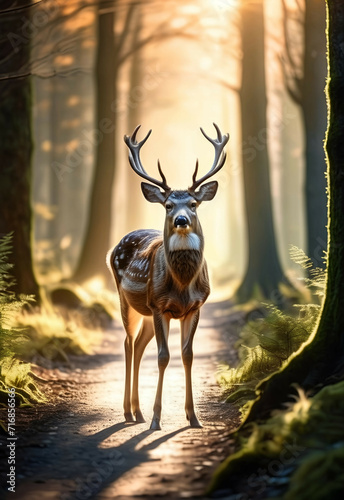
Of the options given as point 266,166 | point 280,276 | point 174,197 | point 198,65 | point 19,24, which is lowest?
point 280,276

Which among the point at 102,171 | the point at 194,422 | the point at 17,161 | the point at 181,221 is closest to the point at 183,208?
the point at 181,221

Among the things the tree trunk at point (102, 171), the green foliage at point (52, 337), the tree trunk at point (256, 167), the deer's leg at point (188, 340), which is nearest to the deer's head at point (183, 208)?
the deer's leg at point (188, 340)

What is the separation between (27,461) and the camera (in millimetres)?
6176

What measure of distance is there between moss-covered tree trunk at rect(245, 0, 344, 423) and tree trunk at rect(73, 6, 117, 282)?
13530 millimetres

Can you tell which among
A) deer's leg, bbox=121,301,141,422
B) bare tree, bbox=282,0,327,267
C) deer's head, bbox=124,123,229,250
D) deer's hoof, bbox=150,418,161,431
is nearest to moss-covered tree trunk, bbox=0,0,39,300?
deer's leg, bbox=121,301,141,422

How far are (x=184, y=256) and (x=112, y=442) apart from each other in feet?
6.72

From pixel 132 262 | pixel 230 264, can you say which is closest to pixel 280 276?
pixel 132 262

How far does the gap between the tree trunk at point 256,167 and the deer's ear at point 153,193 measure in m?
11.1

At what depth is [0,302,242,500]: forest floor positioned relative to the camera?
5.45m

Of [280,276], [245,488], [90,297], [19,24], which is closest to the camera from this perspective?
[245,488]

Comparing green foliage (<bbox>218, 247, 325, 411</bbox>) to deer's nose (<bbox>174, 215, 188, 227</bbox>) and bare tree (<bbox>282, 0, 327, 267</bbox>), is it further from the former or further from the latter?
bare tree (<bbox>282, 0, 327, 267</bbox>)

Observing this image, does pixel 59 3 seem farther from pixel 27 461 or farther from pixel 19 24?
pixel 27 461

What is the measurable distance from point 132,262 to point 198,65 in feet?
79.0

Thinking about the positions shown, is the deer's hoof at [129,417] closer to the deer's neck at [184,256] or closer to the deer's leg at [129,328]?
the deer's leg at [129,328]
